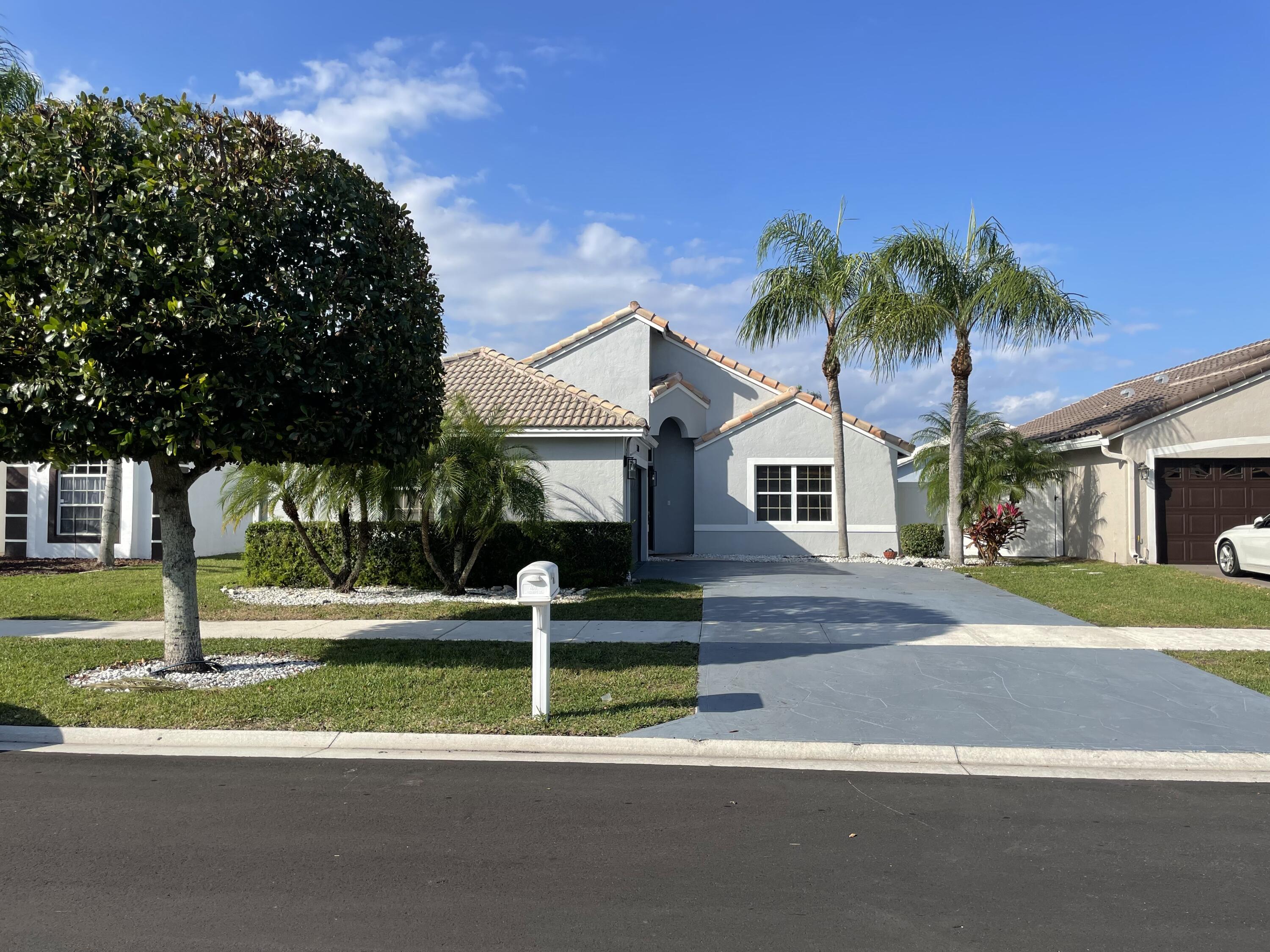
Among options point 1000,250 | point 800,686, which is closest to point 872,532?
point 1000,250

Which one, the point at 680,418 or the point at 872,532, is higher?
the point at 680,418

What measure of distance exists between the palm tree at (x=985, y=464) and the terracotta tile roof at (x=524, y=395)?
28.0 ft

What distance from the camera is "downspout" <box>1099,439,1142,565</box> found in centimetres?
1916

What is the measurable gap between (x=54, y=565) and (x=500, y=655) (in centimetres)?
1470

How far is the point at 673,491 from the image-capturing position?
917 inches

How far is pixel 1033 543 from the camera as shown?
78.4 ft

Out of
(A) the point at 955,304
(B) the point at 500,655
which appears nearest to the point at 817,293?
(A) the point at 955,304

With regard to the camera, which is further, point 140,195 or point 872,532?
point 872,532

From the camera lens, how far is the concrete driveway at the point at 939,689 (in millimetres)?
7004

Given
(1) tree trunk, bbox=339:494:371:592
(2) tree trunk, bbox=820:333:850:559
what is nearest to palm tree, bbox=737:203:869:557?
(2) tree trunk, bbox=820:333:850:559

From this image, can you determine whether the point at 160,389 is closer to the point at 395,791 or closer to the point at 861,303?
the point at 395,791

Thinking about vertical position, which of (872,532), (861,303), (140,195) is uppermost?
(861,303)

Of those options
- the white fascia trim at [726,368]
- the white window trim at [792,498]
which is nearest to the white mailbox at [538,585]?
the white window trim at [792,498]

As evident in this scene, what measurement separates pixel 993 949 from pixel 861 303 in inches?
681
